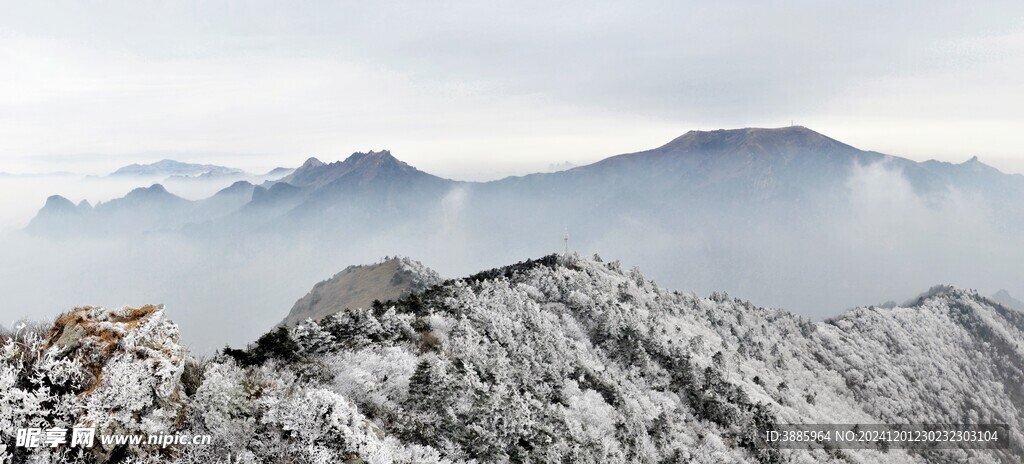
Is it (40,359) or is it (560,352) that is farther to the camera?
(560,352)

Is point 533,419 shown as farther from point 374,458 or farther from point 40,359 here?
point 40,359

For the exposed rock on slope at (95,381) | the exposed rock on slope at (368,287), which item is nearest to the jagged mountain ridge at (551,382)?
the exposed rock on slope at (95,381)

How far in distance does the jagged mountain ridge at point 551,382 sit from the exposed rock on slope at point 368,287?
69522 mm

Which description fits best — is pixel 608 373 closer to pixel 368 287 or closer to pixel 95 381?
pixel 95 381

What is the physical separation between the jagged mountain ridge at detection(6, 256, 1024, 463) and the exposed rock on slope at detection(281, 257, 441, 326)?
69.5 m

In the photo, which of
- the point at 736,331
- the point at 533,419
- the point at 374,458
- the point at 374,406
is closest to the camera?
the point at 374,458

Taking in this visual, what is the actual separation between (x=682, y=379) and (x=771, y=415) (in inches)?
461

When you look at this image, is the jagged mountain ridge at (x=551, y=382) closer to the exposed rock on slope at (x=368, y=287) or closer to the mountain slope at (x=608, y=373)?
the mountain slope at (x=608, y=373)

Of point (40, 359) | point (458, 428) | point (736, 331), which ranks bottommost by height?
point (736, 331)

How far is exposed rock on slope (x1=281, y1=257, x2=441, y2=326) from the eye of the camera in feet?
491

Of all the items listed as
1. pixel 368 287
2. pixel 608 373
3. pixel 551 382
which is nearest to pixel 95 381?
pixel 551 382

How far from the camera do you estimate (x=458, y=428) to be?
91.5ft

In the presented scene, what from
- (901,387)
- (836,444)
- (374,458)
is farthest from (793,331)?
(374,458)

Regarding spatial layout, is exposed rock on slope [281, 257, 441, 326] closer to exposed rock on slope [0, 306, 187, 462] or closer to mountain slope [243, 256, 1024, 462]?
mountain slope [243, 256, 1024, 462]
